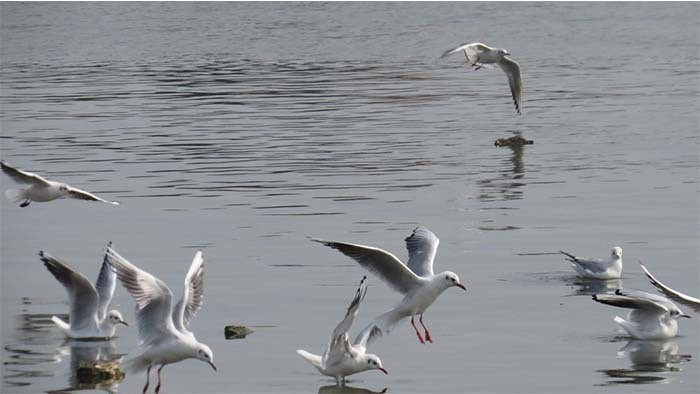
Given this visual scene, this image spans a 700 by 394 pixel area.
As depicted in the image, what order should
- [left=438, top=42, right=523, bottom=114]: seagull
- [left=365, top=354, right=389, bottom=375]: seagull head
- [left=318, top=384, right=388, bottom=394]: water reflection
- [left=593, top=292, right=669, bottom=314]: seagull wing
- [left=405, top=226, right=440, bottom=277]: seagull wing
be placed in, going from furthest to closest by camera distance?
[left=438, top=42, right=523, bottom=114]: seagull < [left=405, top=226, right=440, bottom=277]: seagull wing < [left=593, top=292, right=669, bottom=314]: seagull wing < [left=318, top=384, right=388, bottom=394]: water reflection < [left=365, top=354, right=389, bottom=375]: seagull head

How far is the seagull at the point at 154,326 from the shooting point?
1330cm

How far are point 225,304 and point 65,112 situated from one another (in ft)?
86.9

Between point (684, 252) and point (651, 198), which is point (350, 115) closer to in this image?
point (651, 198)

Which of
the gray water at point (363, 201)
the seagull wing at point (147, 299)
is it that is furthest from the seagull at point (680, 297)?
the seagull wing at point (147, 299)

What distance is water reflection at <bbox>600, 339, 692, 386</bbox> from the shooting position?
47.0 ft

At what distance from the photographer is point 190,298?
14031 mm

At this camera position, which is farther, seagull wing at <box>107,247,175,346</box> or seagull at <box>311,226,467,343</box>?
seagull at <box>311,226,467,343</box>

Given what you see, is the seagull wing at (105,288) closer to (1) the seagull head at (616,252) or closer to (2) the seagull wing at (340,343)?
(2) the seagull wing at (340,343)

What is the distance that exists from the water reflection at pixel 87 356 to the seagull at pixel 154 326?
A: 0.49 metres

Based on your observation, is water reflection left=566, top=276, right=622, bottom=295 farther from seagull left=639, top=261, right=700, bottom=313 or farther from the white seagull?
the white seagull

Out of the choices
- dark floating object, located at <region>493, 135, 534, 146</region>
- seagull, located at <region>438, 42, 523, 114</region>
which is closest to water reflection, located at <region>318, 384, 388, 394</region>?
seagull, located at <region>438, 42, 523, 114</region>

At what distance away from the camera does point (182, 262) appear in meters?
19.8

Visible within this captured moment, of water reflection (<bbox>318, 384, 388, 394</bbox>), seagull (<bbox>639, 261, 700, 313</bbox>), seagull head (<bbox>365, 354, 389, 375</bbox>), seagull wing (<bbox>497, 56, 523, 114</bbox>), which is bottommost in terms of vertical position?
water reflection (<bbox>318, 384, 388, 394</bbox>)

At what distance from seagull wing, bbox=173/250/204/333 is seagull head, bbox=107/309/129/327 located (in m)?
1.55
